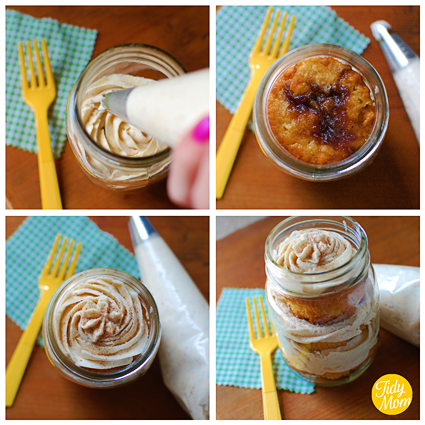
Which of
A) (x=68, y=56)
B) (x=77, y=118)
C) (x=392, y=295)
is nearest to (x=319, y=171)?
(x=392, y=295)

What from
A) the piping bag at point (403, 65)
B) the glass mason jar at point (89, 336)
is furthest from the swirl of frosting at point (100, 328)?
the piping bag at point (403, 65)

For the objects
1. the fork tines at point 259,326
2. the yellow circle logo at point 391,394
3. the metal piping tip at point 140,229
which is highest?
the metal piping tip at point 140,229

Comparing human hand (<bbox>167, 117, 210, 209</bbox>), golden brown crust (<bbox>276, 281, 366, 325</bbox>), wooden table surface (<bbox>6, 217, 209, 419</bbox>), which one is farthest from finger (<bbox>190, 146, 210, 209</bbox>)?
wooden table surface (<bbox>6, 217, 209, 419</bbox>)

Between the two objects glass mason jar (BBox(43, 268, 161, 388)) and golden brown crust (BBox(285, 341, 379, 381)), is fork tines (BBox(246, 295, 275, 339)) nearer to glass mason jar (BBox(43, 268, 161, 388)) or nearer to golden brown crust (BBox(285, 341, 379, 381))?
golden brown crust (BBox(285, 341, 379, 381))

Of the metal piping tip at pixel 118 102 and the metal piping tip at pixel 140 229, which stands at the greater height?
the metal piping tip at pixel 118 102

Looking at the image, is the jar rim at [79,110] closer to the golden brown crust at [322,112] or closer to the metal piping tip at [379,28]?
the golden brown crust at [322,112]

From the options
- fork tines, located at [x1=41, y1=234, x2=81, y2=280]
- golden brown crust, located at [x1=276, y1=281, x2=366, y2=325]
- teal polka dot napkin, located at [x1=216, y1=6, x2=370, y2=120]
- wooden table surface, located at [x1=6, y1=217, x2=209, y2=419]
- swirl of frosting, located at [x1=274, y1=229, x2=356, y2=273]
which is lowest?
wooden table surface, located at [x1=6, y1=217, x2=209, y2=419]

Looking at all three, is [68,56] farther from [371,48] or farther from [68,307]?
[371,48]
